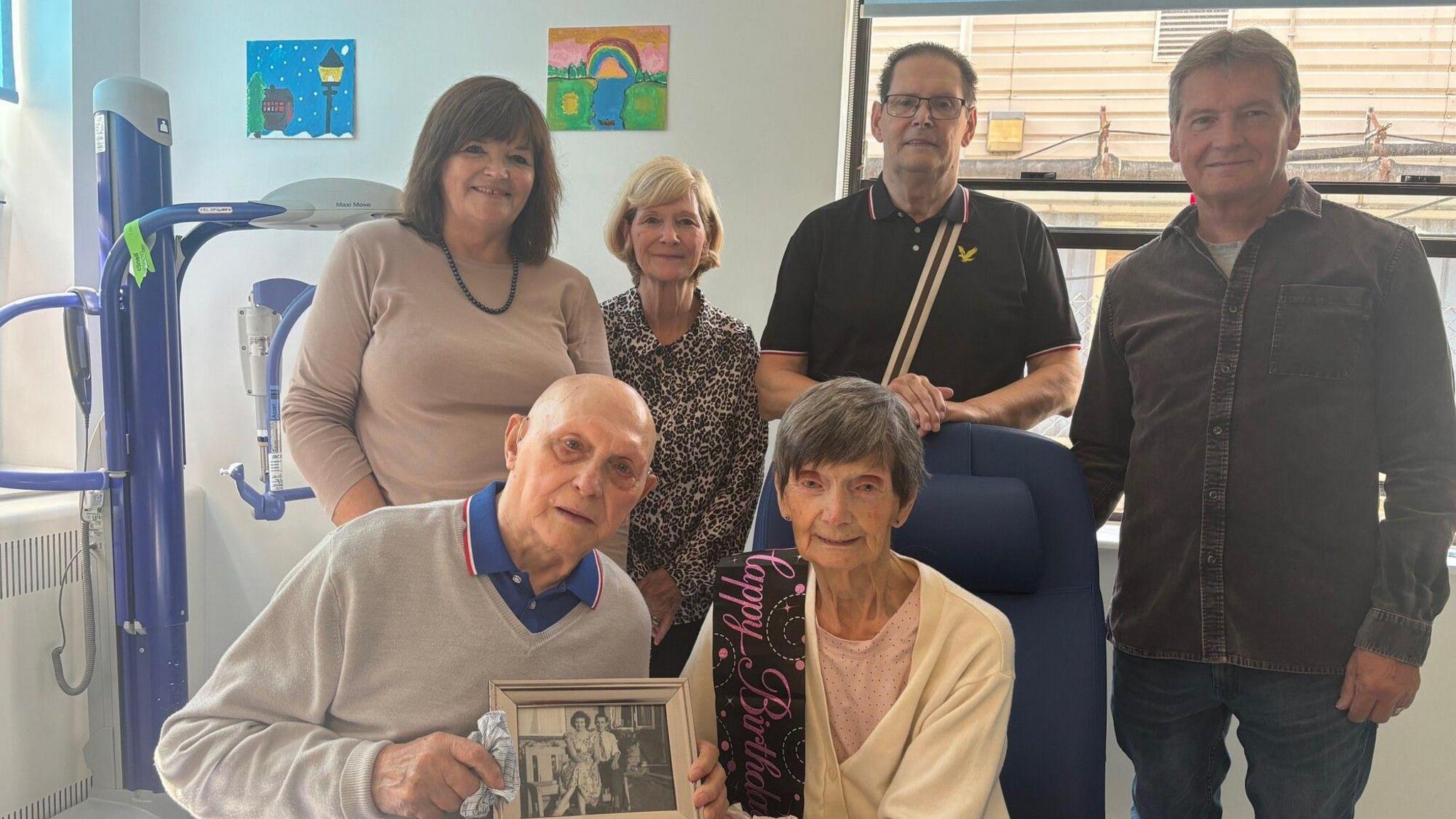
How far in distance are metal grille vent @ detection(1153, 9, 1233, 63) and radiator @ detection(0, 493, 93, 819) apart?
3.18m

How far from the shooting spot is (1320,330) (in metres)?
1.59

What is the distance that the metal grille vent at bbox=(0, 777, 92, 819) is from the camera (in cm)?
256

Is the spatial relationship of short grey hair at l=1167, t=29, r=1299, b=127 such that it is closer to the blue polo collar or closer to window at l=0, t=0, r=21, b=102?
the blue polo collar

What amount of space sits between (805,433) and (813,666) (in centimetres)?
33

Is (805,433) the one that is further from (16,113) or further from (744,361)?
(16,113)

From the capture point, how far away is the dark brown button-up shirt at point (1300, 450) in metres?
1.54

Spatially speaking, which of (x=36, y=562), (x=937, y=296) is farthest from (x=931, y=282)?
(x=36, y=562)

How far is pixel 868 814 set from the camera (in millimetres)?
1335

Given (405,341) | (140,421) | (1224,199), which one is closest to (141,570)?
(140,421)

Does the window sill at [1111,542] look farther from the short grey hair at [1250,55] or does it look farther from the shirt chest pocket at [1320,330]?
the short grey hair at [1250,55]

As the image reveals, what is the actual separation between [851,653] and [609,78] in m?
2.05

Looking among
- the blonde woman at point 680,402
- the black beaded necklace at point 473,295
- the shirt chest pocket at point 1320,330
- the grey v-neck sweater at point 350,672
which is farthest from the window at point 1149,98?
the grey v-neck sweater at point 350,672

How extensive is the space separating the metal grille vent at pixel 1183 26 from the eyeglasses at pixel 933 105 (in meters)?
1.17

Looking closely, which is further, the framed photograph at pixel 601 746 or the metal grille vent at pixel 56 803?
the metal grille vent at pixel 56 803
